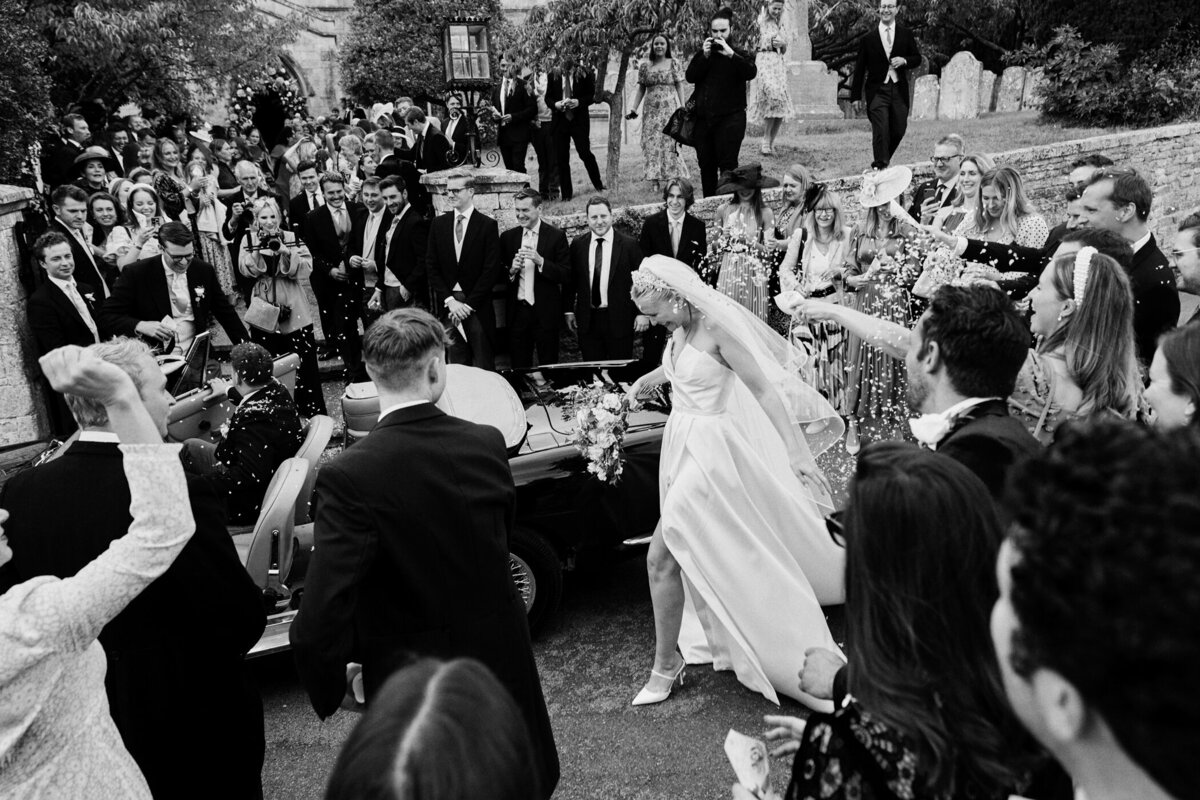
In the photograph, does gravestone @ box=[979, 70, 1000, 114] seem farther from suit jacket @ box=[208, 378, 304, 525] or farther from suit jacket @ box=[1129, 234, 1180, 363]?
suit jacket @ box=[208, 378, 304, 525]

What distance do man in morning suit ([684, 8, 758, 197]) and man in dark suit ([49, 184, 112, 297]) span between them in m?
6.54

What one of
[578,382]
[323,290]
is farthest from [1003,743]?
[323,290]

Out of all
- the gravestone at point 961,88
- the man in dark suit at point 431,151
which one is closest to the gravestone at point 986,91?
the gravestone at point 961,88

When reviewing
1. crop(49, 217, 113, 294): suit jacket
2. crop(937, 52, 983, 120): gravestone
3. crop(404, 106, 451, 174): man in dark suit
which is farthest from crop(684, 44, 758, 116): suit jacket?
crop(937, 52, 983, 120): gravestone

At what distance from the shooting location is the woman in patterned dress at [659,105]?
39.4 ft

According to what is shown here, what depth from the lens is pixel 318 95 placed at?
98.4 ft

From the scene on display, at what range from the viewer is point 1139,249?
5449mm

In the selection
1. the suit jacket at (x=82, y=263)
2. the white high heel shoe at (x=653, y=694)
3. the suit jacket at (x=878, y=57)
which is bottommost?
the white high heel shoe at (x=653, y=694)

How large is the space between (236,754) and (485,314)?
20.5ft

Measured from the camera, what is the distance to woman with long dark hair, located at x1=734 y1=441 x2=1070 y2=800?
1.83m

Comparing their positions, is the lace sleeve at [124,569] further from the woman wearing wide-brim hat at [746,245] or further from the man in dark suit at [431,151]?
the man in dark suit at [431,151]

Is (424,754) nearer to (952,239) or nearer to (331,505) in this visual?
(331,505)

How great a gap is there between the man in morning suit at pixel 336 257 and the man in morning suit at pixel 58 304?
2437 mm

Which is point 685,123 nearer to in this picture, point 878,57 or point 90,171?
point 878,57
